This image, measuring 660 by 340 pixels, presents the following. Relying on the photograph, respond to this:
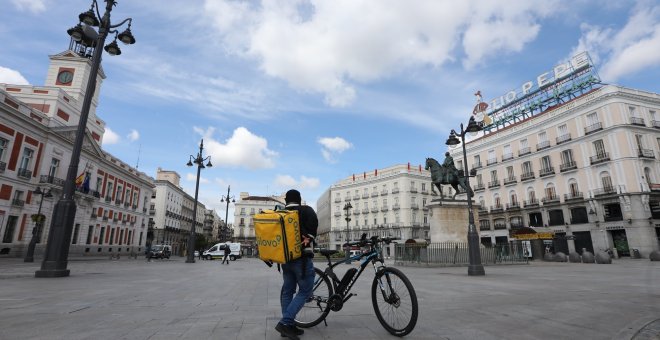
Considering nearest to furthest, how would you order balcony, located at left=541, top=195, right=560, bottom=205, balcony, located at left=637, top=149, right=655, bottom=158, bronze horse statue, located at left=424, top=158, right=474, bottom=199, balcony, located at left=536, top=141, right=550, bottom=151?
bronze horse statue, located at left=424, top=158, right=474, bottom=199
balcony, located at left=637, top=149, right=655, bottom=158
balcony, located at left=541, top=195, right=560, bottom=205
balcony, located at left=536, top=141, right=550, bottom=151

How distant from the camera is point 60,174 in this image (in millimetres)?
29875

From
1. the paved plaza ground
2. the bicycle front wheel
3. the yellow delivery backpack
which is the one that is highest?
the yellow delivery backpack

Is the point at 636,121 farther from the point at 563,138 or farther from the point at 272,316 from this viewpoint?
the point at 272,316

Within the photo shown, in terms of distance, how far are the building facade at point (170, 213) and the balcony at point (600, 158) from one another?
6036cm

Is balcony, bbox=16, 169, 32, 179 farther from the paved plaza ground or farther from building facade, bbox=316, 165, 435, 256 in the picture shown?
building facade, bbox=316, 165, 435, 256

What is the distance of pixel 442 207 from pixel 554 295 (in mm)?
10896

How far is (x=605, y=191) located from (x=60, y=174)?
5258 centimetres

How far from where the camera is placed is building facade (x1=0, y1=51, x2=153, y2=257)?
2453 cm

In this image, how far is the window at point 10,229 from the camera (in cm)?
2439

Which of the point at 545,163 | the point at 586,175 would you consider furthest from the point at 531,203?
the point at 586,175

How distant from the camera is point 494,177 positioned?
47.0 metres

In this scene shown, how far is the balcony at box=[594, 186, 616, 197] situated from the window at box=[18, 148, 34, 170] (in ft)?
172

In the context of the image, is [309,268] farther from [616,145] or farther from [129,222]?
[129,222]

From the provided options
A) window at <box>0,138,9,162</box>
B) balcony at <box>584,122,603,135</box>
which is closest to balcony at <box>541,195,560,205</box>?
balcony at <box>584,122,603,135</box>
